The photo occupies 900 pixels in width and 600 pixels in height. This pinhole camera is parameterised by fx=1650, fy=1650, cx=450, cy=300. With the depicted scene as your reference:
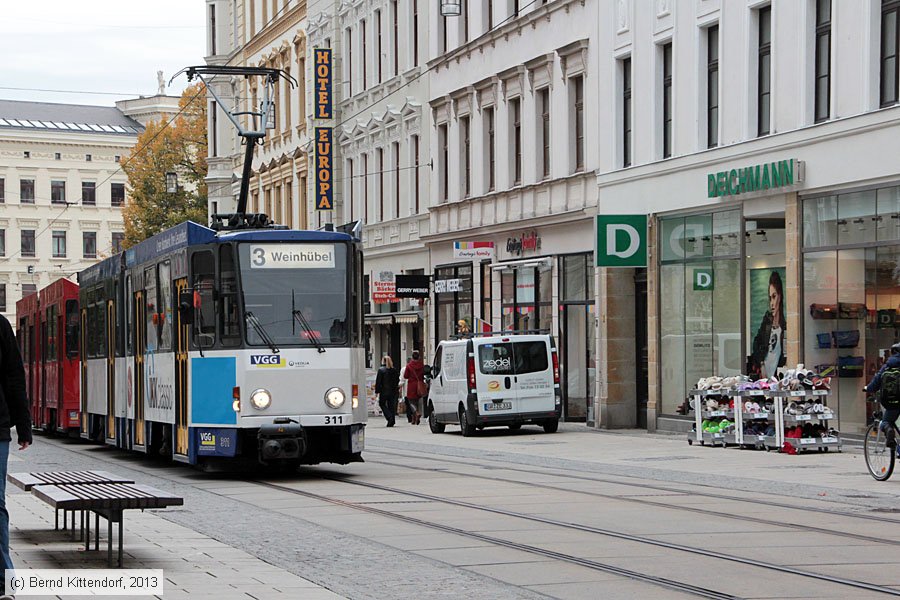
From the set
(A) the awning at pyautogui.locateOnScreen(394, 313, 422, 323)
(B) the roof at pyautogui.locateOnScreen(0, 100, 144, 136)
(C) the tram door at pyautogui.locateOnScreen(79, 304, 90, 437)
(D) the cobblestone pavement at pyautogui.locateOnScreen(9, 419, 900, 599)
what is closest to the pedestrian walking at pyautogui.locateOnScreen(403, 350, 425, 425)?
(A) the awning at pyautogui.locateOnScreen(394, 313, 422, 323)

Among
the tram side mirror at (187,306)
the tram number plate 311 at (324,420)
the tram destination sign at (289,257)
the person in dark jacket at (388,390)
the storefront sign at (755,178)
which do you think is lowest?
the person in dark jacket at (388,390)

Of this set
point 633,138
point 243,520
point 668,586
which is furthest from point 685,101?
point 668,586

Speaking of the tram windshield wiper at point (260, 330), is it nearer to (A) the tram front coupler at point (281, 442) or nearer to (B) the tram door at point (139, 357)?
(A) the tram front coupler at point (281, 442)

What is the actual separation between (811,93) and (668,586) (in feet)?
57.1

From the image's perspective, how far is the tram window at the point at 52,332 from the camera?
3384 centimetres

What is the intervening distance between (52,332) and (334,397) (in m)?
16.1

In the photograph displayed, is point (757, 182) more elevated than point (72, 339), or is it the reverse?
point (757, 182)

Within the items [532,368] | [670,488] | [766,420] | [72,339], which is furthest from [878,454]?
[72,339]

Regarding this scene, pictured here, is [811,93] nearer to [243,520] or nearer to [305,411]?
[305,411]

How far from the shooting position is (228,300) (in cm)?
1998

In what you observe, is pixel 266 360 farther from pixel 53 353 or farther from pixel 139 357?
pixel 53 353

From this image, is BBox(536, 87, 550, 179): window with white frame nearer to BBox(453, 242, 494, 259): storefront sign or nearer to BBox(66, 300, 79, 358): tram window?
BBox(453, 242, 494, 259): storefront sign

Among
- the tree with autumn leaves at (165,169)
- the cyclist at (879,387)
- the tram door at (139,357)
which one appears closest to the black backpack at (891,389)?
the cyclist at (879,387)

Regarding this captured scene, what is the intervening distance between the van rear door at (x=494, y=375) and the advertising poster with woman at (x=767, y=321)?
5.12m
